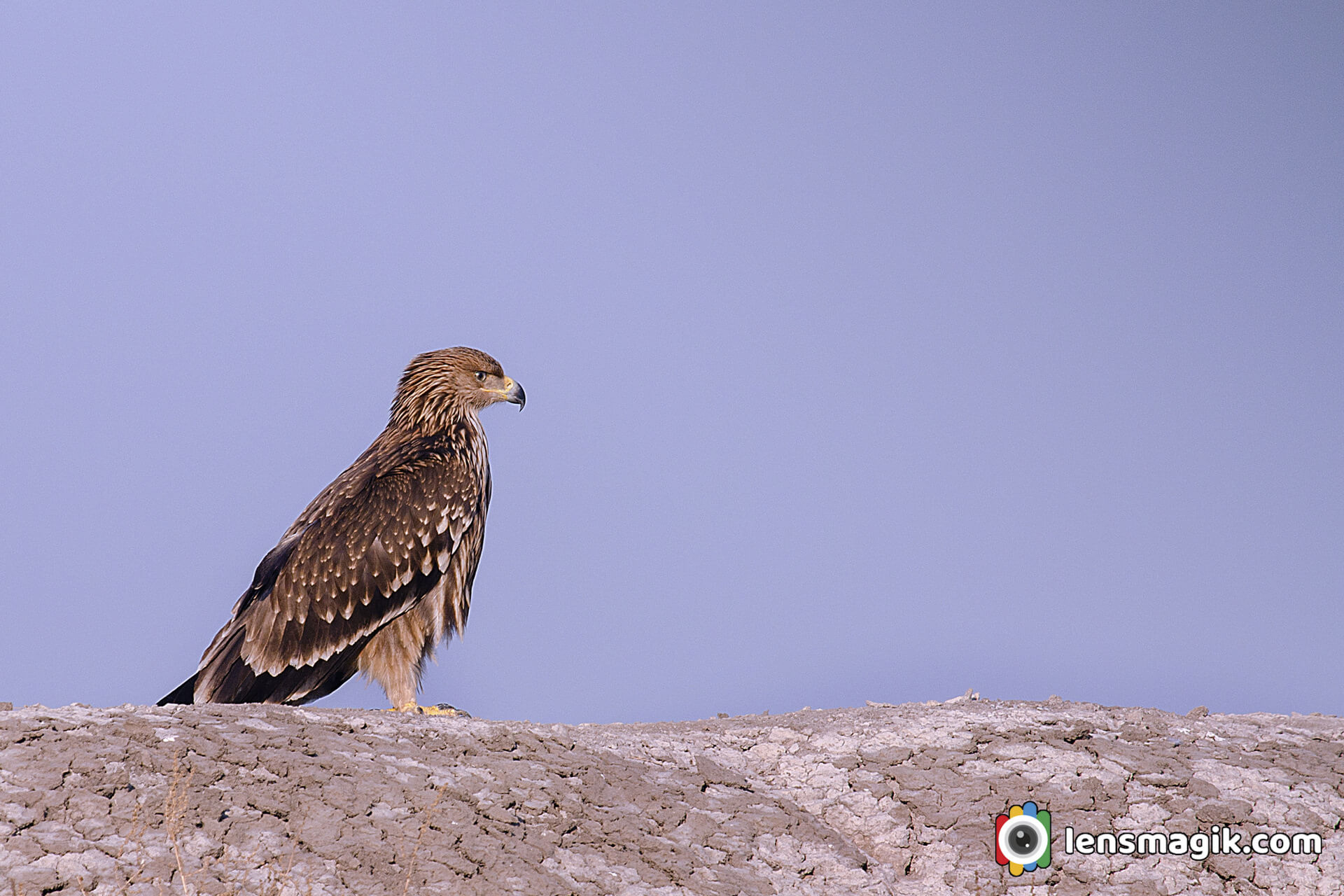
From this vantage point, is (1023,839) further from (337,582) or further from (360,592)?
(337,582)

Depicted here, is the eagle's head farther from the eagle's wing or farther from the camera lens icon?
the camera lens icon

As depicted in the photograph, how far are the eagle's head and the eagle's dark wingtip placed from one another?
277cm

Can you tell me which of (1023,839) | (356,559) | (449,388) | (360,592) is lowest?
(1023,839)

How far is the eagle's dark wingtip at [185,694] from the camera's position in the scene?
8.64 m

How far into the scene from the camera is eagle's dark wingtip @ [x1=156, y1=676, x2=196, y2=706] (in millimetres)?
8641

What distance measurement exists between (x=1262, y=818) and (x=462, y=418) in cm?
669

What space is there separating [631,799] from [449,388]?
460cm

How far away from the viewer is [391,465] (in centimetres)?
947

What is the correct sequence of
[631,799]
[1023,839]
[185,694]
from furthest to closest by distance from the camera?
[185,694]
[1023,839]
[631,799]

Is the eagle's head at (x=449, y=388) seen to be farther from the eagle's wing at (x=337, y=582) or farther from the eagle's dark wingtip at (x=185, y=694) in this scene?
the eagle's dark wingtip at (x=185, y=694)

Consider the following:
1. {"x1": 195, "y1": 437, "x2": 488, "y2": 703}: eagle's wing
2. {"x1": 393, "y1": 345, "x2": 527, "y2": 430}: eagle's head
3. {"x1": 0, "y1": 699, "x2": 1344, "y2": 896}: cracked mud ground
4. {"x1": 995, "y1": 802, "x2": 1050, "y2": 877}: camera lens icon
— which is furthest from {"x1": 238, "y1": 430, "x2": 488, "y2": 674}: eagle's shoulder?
{"x1": 995, "y1": 802, "x2": 1050, "y2": 877}: camera lens icon

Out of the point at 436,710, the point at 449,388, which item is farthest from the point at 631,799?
the point at 449,388

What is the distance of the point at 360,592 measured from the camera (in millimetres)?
8898

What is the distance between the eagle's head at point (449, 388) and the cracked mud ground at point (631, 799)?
10.3 ft
